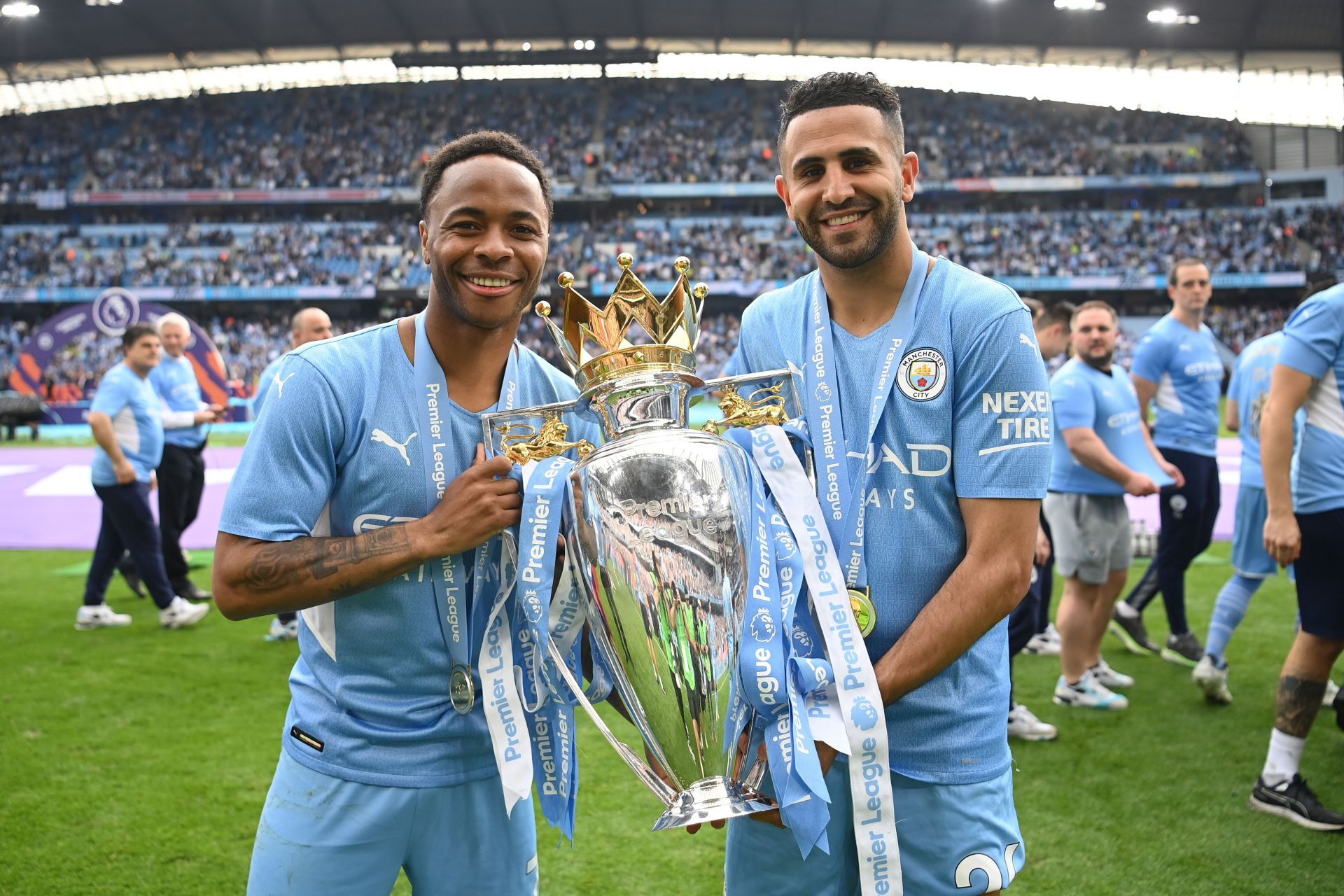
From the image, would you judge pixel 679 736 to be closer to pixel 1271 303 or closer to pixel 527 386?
pixel 527 386

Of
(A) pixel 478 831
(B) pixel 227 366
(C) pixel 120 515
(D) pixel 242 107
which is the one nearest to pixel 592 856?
(A) pixel 478 831

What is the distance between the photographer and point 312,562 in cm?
157

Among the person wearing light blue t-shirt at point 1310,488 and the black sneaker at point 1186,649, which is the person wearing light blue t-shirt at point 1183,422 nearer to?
the black sneaker at point 1186,649

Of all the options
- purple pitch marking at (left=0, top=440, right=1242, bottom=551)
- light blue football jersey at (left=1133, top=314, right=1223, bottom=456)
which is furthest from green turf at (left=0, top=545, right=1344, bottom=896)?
purple pitch marking at (left=0, top=440, right=1242, bottom=551)

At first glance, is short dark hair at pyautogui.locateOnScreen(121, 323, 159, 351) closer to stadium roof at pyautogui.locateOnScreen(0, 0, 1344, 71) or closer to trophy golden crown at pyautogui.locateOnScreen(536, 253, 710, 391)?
trophy golden crown at pyautogui.locateOnScreen(536, 253, 710, 391)

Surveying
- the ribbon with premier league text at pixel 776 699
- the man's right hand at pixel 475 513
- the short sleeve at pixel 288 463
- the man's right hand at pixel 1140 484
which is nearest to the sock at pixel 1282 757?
the man's right hand at pixel 1140 484

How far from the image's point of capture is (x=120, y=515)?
623cm

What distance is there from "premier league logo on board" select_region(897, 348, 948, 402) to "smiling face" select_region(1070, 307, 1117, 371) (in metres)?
3.64

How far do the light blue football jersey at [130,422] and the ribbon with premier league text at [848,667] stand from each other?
6.04 meters

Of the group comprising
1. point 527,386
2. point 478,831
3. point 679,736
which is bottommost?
point 478,831

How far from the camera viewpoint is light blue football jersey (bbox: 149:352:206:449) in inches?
280

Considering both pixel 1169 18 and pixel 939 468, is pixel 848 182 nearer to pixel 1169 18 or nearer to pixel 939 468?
pixel 939 468

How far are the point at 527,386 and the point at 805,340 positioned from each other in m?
0.54

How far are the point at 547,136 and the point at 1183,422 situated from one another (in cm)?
3649
